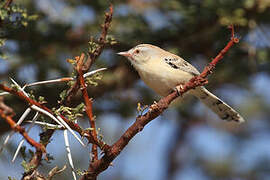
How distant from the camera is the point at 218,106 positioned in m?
4.27

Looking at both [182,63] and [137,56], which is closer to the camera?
[182,63]

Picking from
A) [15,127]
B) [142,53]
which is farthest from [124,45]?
[15,127]

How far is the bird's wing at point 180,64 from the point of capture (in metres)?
3.90

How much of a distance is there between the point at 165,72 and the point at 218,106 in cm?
74

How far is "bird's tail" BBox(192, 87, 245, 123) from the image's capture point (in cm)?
418

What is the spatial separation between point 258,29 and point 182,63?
992 millimetres

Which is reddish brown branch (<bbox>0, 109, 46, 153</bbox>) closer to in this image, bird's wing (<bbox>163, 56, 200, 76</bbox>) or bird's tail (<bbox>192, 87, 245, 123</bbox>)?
bird's wing (<bbox>163, 56, 200, 76</bbox>)


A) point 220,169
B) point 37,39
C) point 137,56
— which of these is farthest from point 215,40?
point 220,169

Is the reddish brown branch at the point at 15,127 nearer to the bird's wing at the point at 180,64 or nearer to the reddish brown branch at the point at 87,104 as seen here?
the reddish brown branch at the point at 87,104

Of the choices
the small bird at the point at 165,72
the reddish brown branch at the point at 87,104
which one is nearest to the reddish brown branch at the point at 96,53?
the reddish brown branch at the point at 87,104

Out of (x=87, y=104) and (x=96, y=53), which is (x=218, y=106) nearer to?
(x=96, y=53)

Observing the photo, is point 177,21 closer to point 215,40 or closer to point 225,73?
point 215,40

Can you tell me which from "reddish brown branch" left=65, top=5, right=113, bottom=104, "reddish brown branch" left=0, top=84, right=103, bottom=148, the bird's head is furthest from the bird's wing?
"reddish brown branch" left=0, top=84, right=103, bottom=148

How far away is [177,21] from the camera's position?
4.57 meters
